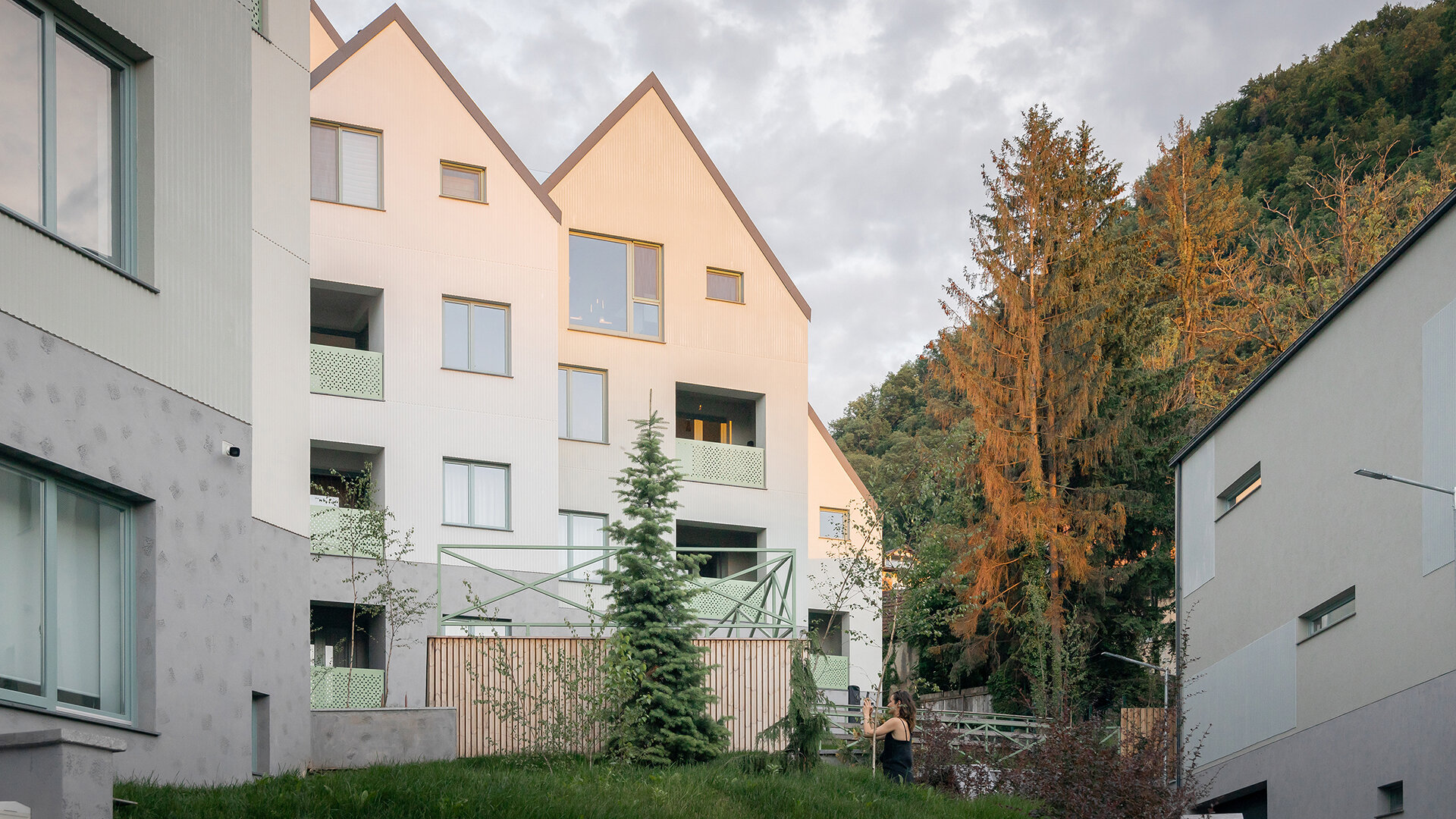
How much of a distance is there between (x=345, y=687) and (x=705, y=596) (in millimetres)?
6766

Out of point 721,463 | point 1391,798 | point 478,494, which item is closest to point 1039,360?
point 721,463

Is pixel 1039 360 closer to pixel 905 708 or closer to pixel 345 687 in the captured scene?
pixel 345 687

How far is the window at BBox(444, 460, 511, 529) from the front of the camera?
85.5 ft

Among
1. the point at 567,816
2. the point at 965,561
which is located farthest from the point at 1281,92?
the point at 567,816

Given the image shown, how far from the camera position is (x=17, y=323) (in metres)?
9.34

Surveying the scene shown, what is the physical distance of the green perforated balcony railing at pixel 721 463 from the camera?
30.1 metres

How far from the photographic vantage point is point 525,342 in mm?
27391

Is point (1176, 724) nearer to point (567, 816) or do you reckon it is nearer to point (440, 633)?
point (440, 633)

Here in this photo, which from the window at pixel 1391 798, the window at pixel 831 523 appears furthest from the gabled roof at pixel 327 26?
the window at pixel 1391 798

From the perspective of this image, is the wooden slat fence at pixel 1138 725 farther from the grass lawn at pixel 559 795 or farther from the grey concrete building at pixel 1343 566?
the grass lawn at pixel 559 795

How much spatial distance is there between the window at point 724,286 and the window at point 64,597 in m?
21.1

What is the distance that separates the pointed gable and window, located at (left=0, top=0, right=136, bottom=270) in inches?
765

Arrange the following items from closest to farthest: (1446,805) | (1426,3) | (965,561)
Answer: (1446,805), (965,561), (1426,3)

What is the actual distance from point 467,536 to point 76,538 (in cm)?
1586
